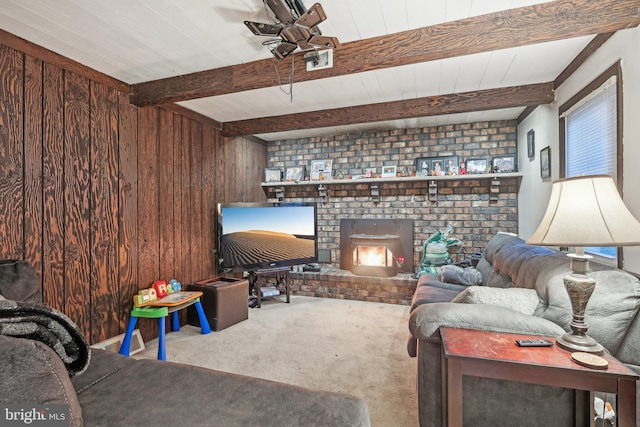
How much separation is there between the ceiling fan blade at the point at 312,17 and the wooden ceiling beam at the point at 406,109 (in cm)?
183

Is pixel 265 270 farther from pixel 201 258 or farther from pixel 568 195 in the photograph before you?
pixel 568 195

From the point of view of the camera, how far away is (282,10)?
60.3 inches

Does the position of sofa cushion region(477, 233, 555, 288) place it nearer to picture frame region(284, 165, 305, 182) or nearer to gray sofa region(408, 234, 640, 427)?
gray sofa region(408, 234, 640, 427)

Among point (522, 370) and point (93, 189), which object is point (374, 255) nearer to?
point (522, 370)

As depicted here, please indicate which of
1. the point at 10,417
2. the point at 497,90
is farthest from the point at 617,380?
the point at 497,90

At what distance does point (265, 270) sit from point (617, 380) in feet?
11.0

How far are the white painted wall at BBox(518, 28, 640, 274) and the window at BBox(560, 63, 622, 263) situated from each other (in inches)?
2.6

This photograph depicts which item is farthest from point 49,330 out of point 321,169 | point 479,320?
point 321,169

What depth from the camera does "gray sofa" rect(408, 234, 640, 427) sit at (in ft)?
4.45

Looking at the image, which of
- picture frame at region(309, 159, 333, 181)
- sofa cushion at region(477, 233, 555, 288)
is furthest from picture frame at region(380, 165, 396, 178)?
sofa cushion at region(477, 233, 555, 288)

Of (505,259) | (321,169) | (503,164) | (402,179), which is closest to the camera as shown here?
(505,259)

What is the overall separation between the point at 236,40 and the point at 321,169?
2.80 metres

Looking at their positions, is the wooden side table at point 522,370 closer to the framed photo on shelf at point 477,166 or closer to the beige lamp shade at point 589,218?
the beige lamp shade at point 589,218

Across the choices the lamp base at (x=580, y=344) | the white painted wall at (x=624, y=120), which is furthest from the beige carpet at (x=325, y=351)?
the white painted wall at (x=624, y=120)
